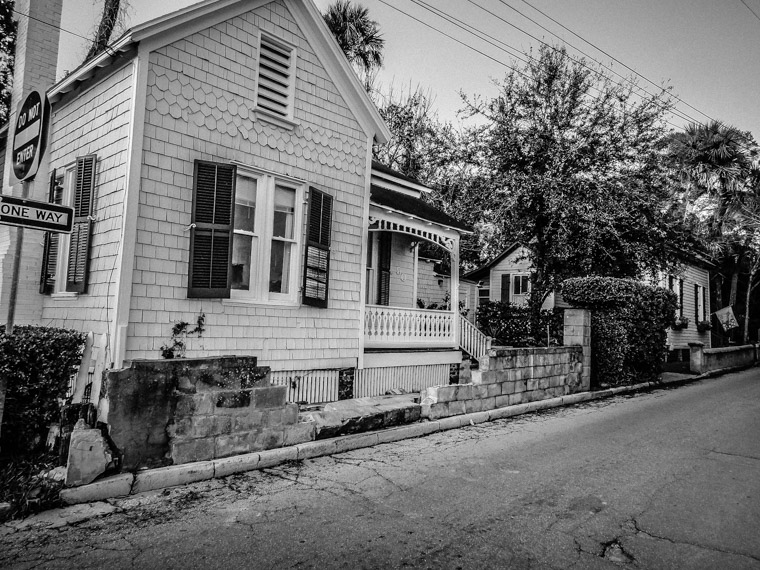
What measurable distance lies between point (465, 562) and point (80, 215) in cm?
732

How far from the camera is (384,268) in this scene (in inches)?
533

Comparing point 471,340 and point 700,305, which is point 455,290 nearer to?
point 471,340

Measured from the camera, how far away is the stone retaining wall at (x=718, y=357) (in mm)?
16969

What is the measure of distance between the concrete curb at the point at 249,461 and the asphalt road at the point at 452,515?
0.48 feet

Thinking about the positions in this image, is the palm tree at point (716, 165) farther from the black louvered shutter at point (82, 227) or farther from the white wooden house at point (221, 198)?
the black louvered shutter at point (82, 227)

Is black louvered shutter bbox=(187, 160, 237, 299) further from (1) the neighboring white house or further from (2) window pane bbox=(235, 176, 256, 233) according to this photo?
(1) the neighboring white house

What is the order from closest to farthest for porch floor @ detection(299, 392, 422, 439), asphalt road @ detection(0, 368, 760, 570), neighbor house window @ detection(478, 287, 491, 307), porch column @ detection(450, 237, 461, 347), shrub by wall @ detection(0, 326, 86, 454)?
asphalt road @ detection(0, 368, 760, 570)
shrub by wall @ detection(0, 326, 86, 454)
porch floor @ detection(299, 392, 422, 439)
porch column @ detection(450, 237, 461, 347)
neighbor house window @ detection(478, 287, 491, 307)

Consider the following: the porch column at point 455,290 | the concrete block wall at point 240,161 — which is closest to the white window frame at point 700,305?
the porch column at point 455,290

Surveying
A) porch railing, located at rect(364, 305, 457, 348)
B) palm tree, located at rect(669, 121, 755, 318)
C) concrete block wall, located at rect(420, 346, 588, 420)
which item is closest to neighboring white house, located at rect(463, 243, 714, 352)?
palm tree, located at rect(669, 121, 755, 318)

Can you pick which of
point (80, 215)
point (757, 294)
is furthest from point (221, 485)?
point (757, 294)

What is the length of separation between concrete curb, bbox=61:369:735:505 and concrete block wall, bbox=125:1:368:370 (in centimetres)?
263

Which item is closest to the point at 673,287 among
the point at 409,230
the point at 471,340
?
the point at 471,340

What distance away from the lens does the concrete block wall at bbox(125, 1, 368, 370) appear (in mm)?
7199

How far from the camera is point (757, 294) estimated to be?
103 ft
